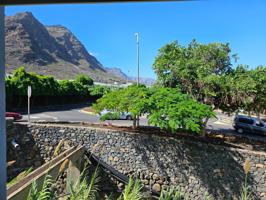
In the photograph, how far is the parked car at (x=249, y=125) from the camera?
21.9 meters

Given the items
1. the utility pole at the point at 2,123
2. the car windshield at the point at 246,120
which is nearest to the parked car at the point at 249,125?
the car windshield at the point at 246,120

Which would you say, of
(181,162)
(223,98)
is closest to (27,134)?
(181,162)

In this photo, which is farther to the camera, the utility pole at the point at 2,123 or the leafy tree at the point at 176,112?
the leafy tree at the point at 176,112

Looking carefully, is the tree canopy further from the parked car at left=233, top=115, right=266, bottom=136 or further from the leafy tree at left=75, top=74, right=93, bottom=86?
the leafy tree at left=75, top=74, right=93, bottom=86

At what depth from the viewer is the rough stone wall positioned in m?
11.8

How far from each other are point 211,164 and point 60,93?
74.3ft

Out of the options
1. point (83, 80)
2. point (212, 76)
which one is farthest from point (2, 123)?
point (83, 80)

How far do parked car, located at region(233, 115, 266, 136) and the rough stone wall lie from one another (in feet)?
34.0

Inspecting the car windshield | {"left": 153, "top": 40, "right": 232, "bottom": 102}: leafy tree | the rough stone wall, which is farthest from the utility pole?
the car windshield

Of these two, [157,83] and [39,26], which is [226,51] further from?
[39,26]

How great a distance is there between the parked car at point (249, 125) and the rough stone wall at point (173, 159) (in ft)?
34.0

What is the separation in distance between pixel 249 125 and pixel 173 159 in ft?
36.0

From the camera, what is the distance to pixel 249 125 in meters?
21.9

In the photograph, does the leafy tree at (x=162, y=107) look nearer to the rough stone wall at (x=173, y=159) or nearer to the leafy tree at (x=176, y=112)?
the leafy tree at (x=176, y=112)
